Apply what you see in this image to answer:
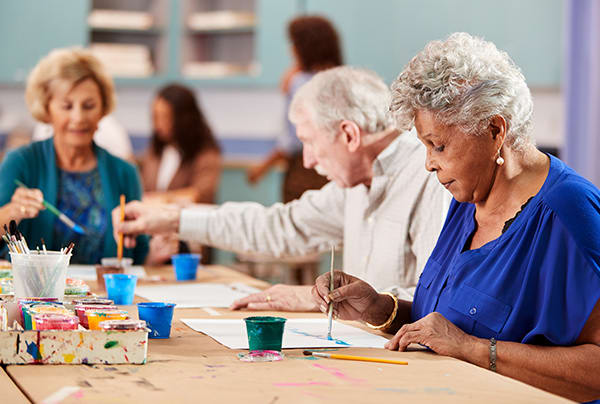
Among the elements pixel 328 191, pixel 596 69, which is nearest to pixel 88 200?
pixel 328 191

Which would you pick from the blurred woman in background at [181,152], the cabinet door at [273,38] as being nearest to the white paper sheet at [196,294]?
the blurred woman in background at [181,152]

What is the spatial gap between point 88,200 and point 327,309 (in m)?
1.37

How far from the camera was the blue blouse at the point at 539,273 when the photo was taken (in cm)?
144

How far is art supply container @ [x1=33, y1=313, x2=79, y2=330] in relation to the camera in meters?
1.26

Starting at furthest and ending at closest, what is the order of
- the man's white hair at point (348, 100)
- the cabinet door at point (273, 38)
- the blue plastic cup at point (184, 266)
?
the cabinet door at point (273, 38)
the blue plastic cup at point (184, 266)
the man's white hair at point (348, 100)

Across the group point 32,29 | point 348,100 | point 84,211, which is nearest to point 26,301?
point 348,100

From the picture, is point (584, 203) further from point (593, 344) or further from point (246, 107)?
point (246, 107)

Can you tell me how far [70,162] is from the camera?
2846 mm

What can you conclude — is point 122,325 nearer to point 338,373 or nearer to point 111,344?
point 111,344

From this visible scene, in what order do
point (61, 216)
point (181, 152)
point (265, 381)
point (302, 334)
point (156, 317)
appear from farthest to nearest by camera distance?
point (181, 152) → point (61, 216) → point (302, 334) → point (156, 317) → point (265, 381)

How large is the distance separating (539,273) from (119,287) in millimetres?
936

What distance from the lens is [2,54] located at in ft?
19.1

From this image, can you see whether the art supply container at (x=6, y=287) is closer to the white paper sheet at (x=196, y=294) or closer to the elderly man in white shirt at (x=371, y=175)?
the white paper sheet at (x=196, y=294)

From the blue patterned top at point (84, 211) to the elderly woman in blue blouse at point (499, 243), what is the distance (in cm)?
129
